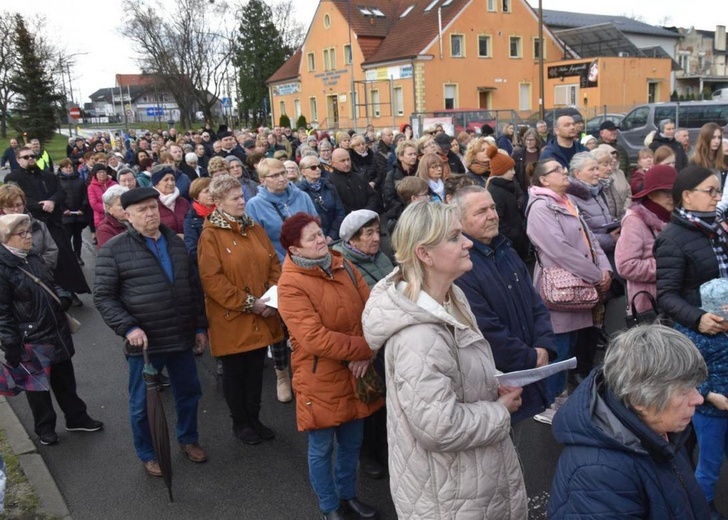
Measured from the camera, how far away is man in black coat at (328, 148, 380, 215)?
7875 millimetres

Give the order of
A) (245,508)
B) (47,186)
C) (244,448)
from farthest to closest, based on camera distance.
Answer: (47,186) < (244,448) < (245,508)

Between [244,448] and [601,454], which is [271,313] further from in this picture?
[601,454]

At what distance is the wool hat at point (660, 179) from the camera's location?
419 cm

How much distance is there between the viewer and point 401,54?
4325 cm

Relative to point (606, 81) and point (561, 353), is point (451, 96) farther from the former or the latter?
point (561, 353)

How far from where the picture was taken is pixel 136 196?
4.05m

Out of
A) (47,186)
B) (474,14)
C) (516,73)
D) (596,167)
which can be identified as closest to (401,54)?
(474,14)

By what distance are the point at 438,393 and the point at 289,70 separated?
57062 millimetres

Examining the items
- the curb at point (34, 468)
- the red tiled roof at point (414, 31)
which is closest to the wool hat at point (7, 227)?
the curb at point (34, 468)

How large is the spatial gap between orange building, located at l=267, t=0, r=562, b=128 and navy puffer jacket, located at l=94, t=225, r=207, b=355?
1537 inches

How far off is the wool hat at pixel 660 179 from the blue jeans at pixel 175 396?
3364 millimetres

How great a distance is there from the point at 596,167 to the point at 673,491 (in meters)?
3.85

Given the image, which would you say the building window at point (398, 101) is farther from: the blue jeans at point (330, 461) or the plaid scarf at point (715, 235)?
the blue jeans at point (330, 461)

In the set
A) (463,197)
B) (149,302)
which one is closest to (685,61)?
(463,197)
